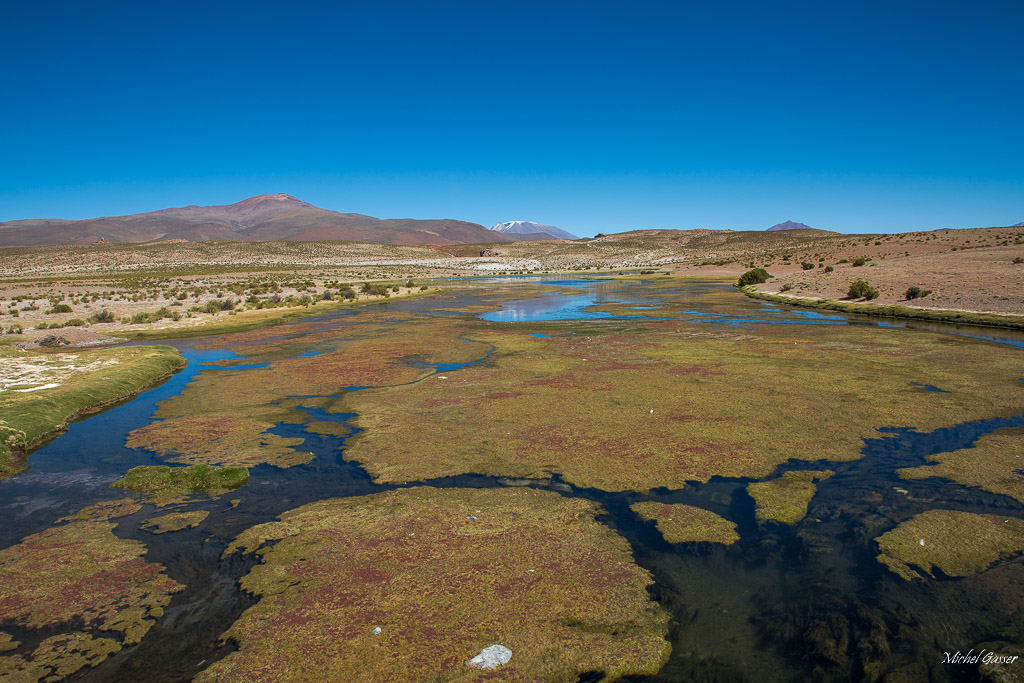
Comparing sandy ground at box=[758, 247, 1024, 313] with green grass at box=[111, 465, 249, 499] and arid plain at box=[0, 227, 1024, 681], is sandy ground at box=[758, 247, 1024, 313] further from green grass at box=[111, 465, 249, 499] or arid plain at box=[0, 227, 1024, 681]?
green grass at box=[111, 465, 249, 499]

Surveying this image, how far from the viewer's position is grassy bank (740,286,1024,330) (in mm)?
20992

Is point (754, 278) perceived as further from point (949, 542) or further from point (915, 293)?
point (949, 542)

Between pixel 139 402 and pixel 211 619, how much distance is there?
10.4 meters

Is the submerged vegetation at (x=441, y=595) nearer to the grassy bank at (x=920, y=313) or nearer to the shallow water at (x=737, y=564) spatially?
the shallow water at (x=737, y=564)

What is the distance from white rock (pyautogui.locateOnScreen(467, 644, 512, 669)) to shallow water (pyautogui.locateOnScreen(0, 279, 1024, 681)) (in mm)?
1196

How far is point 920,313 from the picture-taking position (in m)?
24.2

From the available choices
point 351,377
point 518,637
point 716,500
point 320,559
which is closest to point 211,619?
point 320,559

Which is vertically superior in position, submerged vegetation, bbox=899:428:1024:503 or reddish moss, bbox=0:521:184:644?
submerged vegetation, bbox=899:428:1024:503

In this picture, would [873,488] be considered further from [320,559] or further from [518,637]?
[320,559]

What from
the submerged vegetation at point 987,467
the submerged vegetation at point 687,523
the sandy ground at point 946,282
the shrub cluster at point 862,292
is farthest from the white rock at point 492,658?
the shrub cluster at point 862,292

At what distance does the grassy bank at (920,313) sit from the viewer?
68.9ft

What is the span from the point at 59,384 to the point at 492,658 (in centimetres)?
1450

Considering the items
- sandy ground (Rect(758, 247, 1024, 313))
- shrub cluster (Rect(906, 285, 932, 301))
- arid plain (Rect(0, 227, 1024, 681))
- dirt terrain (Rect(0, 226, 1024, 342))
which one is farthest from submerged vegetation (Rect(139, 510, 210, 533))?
shrub cluster (Rect(906, 285, 932, 301))
